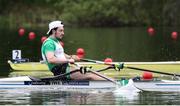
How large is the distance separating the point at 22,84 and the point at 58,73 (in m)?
1.03

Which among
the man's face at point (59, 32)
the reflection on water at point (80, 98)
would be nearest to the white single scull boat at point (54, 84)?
the reflection on water at point (80, 98)

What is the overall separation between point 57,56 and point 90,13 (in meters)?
58.0

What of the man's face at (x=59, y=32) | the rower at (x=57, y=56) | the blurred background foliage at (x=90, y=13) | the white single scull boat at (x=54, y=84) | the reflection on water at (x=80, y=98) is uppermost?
the blurred background foliage at (x=90, y=13)

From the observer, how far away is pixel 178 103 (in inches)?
592

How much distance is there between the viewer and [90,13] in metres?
75.1

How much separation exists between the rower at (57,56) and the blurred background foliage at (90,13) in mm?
52965

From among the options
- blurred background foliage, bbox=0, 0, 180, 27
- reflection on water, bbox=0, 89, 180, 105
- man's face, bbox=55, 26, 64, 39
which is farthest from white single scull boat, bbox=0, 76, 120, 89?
blurred background foliage, bbox=0, 0, 180, 27

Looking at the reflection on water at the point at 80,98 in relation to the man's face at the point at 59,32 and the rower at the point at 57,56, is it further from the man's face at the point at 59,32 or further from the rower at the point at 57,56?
the man's face at the point at 59,32

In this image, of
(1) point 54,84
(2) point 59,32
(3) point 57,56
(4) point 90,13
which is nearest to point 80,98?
(1) point 54,84

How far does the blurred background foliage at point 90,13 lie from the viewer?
240 ft

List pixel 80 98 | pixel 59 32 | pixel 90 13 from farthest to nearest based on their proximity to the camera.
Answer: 1. pixel 90 13
2. pixel 59 32
3. pixel 80 98

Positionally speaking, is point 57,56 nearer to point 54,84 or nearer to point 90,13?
point 54,84

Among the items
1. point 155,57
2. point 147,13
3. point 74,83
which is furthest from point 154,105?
point 147,13

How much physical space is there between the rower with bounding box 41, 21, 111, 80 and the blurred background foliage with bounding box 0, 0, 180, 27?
53.0 meters
